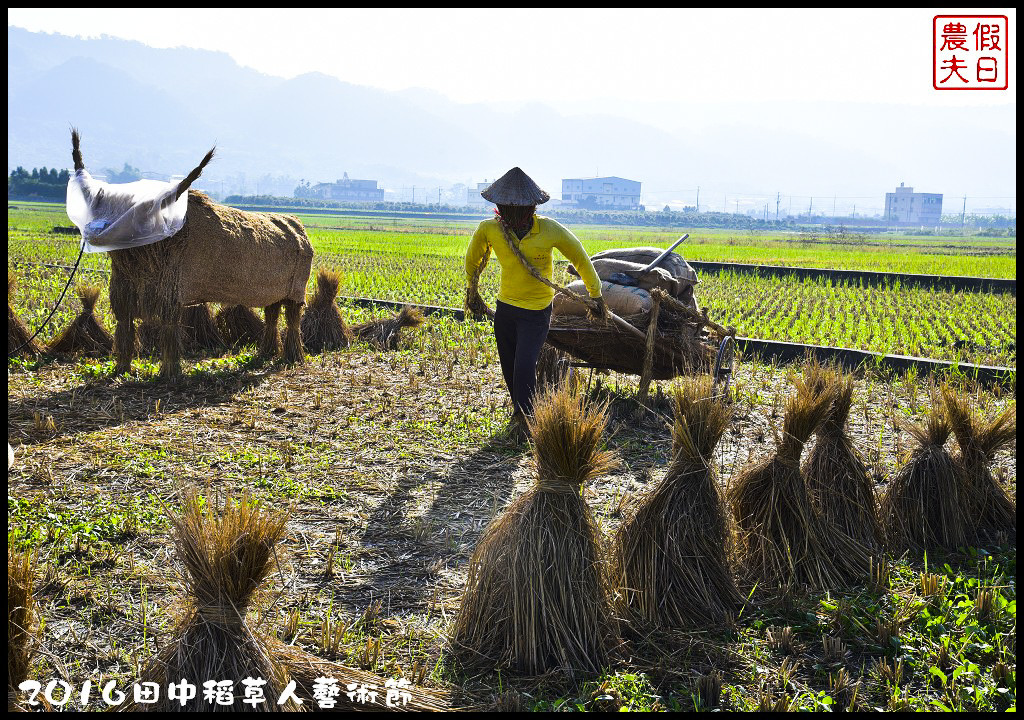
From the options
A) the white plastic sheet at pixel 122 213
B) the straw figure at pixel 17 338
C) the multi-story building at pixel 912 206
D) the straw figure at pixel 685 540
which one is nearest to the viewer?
the straw figure at pixel 685 540

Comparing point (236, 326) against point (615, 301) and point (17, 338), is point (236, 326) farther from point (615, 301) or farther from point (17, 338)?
point (615, 301)

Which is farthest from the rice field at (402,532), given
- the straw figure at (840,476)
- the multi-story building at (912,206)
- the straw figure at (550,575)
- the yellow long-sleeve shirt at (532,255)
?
the multi-story building at (912,206)

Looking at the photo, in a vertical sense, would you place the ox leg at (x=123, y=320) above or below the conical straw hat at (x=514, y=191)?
below

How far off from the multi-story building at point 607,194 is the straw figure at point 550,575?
180m

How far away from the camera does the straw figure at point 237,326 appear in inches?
383

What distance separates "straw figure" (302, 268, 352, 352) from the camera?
9945mm

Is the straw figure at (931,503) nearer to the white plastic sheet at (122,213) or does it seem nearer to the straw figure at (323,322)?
the white plastic sheet at (122,213)

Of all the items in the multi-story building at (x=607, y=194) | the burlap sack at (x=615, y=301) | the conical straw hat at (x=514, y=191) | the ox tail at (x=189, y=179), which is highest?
the multi-story building at (x=607, y=194)

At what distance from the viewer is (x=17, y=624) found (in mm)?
2684

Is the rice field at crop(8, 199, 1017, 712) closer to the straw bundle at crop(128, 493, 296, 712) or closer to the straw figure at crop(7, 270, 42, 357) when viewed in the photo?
the straw bundle at crop(128, 493, 296, 712)

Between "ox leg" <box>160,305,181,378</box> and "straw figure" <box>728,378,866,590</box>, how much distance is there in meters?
5.42

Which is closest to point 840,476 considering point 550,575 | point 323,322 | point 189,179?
point 550,575

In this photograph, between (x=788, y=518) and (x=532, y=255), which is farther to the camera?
(x=532, y=255)

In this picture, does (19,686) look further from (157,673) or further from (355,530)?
(355,530)
